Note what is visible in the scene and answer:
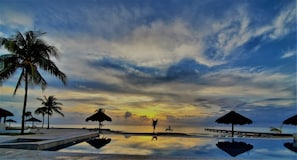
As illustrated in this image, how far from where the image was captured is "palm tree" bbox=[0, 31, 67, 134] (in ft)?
42.5

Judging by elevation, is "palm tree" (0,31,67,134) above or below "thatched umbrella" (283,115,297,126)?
above

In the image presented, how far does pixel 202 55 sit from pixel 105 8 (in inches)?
209

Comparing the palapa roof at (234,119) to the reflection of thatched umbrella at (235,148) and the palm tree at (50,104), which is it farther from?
the palm tree at (50,104)

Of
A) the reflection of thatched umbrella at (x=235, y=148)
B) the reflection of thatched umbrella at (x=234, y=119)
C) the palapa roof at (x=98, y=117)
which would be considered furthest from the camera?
the palapa roof at (x=98, y=117)

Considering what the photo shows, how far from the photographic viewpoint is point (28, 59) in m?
13.4

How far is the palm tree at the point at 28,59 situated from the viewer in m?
12.9

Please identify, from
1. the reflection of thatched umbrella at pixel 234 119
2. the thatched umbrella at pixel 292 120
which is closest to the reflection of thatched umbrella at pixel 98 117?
the reflection of thatched umbrella at pixel 234 119

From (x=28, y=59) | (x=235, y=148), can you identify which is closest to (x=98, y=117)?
(x=28, y=59)

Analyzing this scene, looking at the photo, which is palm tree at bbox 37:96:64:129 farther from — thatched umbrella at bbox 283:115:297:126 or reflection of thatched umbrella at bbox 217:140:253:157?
thatched umbrella at bbox 283:115:297:126

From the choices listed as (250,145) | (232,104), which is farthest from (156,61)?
(232,104)

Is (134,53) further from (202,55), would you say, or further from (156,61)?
(202,55)

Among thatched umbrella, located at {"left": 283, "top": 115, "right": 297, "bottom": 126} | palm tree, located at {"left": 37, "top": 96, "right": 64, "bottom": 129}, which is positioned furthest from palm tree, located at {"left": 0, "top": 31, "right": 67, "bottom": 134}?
palm tree, located at {"left": 37, "top": 96, "right": 64, "bottom": 129}

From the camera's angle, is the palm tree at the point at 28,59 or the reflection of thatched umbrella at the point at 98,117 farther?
the reflection of thatched umbrella at the point at 98,117

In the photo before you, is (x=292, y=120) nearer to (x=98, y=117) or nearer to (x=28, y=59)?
(x=98, y=117)
